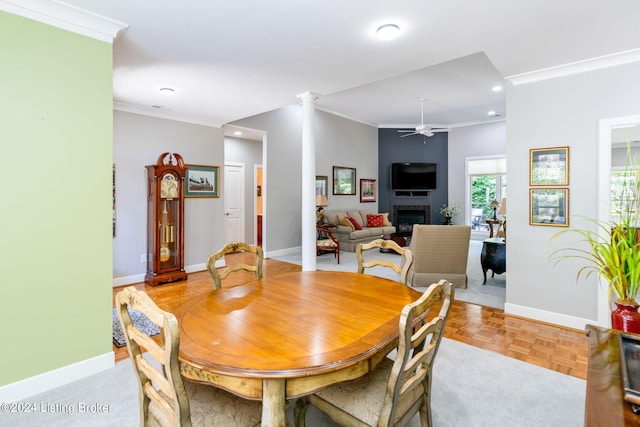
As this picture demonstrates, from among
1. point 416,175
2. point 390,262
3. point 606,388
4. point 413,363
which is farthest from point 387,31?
point 416,175

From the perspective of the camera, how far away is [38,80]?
2.08 metres

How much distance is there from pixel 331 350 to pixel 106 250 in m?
2.01

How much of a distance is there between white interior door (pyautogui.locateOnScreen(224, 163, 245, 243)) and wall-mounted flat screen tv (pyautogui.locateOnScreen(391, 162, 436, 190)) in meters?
4.10

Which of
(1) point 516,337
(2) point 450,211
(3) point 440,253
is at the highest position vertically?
(2) point 450,211

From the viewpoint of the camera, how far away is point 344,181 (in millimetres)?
8062

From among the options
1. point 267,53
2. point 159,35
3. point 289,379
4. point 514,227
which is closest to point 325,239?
point 514,227

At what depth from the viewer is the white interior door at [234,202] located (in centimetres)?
743

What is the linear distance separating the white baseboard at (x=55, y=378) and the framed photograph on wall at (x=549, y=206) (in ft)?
13.0

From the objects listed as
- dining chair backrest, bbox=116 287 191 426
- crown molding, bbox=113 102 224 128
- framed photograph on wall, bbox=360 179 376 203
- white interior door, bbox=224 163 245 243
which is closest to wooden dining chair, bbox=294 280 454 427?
dining chair backrest, bbox=116 287 191 426

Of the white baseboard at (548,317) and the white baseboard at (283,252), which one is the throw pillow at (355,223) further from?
the white baseboard at (548,317)

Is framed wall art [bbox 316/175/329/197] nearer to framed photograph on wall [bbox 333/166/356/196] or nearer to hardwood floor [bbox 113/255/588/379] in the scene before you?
framed photograph on wall [bbox 333/166/356/196]

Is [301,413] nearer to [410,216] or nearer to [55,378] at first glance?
[55,378]

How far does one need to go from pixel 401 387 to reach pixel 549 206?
2882 millimetres

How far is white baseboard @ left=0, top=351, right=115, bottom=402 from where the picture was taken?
1.99 metres
